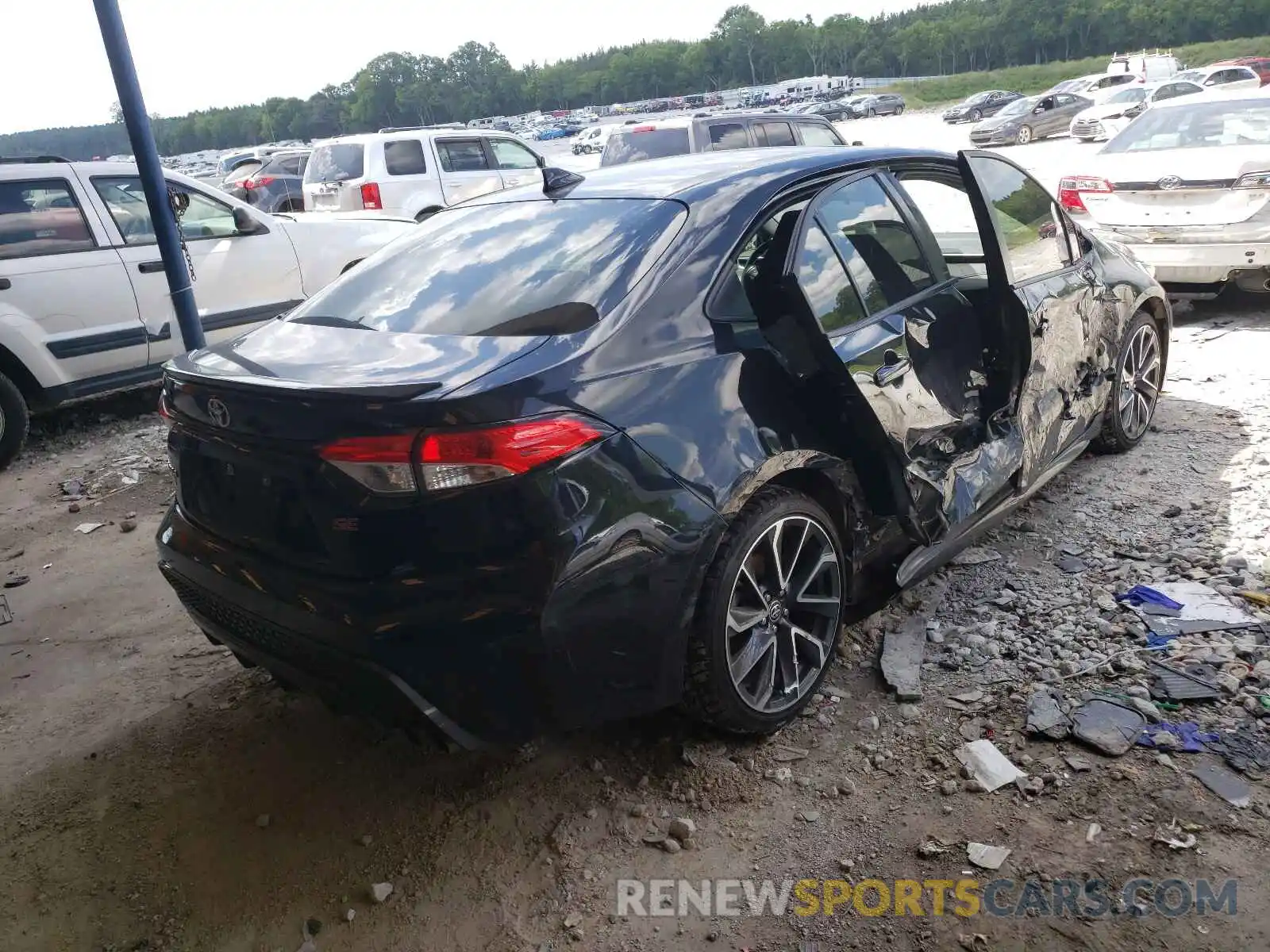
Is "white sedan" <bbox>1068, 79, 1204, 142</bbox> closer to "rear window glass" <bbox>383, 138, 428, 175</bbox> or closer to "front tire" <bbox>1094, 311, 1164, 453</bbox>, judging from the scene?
"rear window glass" <bbox>383, 138, 428, 175</bbox>

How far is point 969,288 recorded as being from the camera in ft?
11.5

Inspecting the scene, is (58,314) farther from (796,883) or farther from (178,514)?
(796,883)

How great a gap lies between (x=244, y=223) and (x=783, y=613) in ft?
20.1

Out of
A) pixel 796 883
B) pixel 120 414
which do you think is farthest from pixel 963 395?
pixel 120 414

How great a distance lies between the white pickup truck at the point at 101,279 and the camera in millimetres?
6113

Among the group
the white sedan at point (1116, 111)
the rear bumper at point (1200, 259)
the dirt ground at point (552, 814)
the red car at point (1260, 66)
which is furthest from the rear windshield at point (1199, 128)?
the red car at point (1260, 66)

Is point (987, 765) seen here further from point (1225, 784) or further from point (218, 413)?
point (218, 413)

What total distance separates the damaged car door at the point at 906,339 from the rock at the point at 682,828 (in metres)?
1.20

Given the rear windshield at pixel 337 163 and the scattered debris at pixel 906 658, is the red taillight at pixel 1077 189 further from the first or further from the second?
the rear windshield at pixel 337 163

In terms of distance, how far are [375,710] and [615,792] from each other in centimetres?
76

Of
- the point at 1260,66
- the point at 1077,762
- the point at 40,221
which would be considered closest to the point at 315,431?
the point at 1077,762

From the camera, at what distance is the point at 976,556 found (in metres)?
3.90

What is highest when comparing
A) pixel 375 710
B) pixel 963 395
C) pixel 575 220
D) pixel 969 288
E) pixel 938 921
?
pixel 575 220

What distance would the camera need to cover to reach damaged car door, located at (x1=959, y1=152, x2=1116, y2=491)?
11.1 ft
